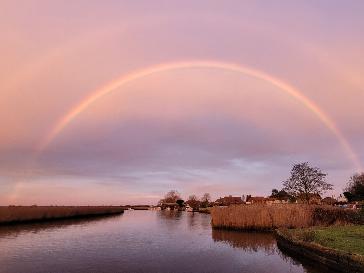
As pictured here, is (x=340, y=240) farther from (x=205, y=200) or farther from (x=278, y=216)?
(x=205, y=200)

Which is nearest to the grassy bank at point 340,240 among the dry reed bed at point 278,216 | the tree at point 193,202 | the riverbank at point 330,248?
the riverbank at point 330,248

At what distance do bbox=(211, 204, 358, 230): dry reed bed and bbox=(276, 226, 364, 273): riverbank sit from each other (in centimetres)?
1124

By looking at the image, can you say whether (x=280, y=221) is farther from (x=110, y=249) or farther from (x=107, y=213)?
(x=107, y=213)

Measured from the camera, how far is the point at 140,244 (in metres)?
36.0

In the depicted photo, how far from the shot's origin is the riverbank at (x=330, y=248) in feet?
61.9

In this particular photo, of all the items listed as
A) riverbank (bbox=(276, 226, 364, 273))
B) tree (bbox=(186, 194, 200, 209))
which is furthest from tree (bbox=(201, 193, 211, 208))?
riverbank (bbox=(276, 226, 364, 273))

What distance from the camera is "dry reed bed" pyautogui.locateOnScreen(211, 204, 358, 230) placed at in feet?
136

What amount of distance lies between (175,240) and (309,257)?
17.8 metres

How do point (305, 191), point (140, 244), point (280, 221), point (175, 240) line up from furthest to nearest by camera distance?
point (305, 191) → point (280, 221) → point (175, 240) → point (140, 244)

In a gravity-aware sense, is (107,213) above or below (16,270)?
above

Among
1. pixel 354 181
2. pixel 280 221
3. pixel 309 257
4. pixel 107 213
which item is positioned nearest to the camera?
pixel 309 257

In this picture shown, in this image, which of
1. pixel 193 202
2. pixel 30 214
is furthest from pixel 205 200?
pixel 30 214

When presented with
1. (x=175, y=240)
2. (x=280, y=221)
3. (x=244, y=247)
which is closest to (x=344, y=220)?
(x=280, y=221)

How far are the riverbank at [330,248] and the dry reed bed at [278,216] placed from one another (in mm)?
11236
